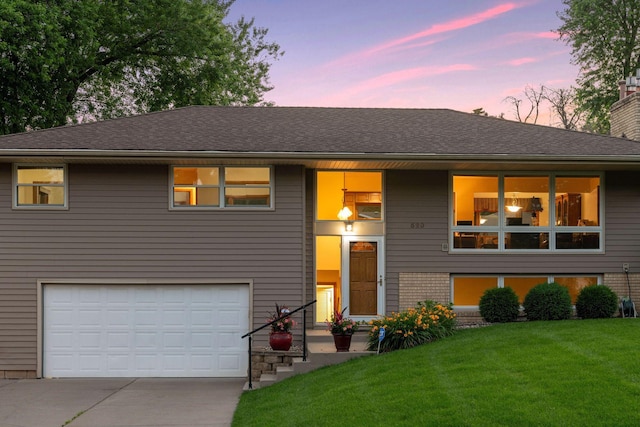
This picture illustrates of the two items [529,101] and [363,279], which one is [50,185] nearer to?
[363,279]

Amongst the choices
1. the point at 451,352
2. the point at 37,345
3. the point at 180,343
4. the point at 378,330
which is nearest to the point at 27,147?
the point at 37,345

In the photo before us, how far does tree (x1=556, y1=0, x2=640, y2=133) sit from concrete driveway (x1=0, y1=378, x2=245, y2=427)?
23.6m

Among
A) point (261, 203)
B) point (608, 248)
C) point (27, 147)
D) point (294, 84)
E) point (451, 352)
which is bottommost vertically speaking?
point (451, 352)

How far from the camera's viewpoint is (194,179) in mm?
12773

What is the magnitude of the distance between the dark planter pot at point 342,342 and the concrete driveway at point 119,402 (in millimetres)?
1862

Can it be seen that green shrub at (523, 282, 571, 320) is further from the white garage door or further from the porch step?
the white garage door

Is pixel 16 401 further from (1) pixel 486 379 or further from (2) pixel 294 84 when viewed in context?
(2) pixel 294 84

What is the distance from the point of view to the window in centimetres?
1324

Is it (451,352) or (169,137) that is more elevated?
(169,137)

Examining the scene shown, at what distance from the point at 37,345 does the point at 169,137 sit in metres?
4.79

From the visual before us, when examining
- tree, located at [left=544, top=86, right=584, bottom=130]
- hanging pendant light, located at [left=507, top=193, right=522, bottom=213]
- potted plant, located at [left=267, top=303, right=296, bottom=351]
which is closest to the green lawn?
potted plant, located at [left=267, top=303, right=296, bottom=351]

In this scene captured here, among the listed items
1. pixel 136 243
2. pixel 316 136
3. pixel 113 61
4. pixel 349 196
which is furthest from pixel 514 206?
pixel 113 61

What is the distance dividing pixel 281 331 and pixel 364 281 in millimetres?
2407

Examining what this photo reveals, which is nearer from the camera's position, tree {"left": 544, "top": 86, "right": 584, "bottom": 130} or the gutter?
the gutter
